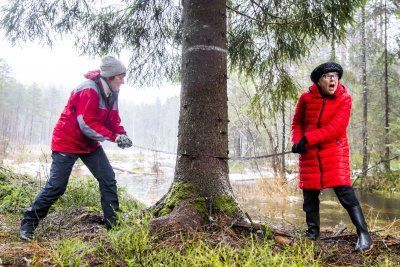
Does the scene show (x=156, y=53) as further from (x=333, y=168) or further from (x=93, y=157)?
(x=333, y=168)

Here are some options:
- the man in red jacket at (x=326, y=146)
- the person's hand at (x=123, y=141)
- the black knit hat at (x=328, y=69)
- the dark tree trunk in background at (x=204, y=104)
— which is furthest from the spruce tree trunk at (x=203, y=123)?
the black knit hat at (x=328, y=69)

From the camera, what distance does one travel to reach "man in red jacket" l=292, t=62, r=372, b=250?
3.25m

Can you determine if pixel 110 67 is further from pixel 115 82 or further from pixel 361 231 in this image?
pixel 361 231

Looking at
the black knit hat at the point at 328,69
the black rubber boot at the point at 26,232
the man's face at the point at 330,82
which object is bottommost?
the black rubber boot at the point at 26,232

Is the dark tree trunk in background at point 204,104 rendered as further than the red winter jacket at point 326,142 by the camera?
Yes

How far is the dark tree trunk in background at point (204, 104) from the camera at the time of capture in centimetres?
345

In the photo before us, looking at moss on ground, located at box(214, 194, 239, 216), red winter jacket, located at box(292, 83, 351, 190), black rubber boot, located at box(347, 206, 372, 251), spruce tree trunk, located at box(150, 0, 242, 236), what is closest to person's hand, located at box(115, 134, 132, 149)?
spruce tree trunk, located at box(150, 0, 242, 236)

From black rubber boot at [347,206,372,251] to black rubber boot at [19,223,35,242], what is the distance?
9.60 ft

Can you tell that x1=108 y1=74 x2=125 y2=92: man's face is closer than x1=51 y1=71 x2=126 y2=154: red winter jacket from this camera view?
No

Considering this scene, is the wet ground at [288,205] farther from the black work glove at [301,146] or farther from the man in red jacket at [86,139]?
the man in red jacket at [86,139]

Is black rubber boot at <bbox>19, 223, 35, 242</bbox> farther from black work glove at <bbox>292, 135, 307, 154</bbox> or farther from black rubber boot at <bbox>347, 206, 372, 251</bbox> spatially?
black rubber boot at <bbox>347, 206, 372, 251</bbox>

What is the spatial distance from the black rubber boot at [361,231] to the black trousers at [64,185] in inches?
88.3

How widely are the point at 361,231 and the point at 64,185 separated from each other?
9.26 ft

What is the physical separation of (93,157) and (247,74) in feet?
8.66
